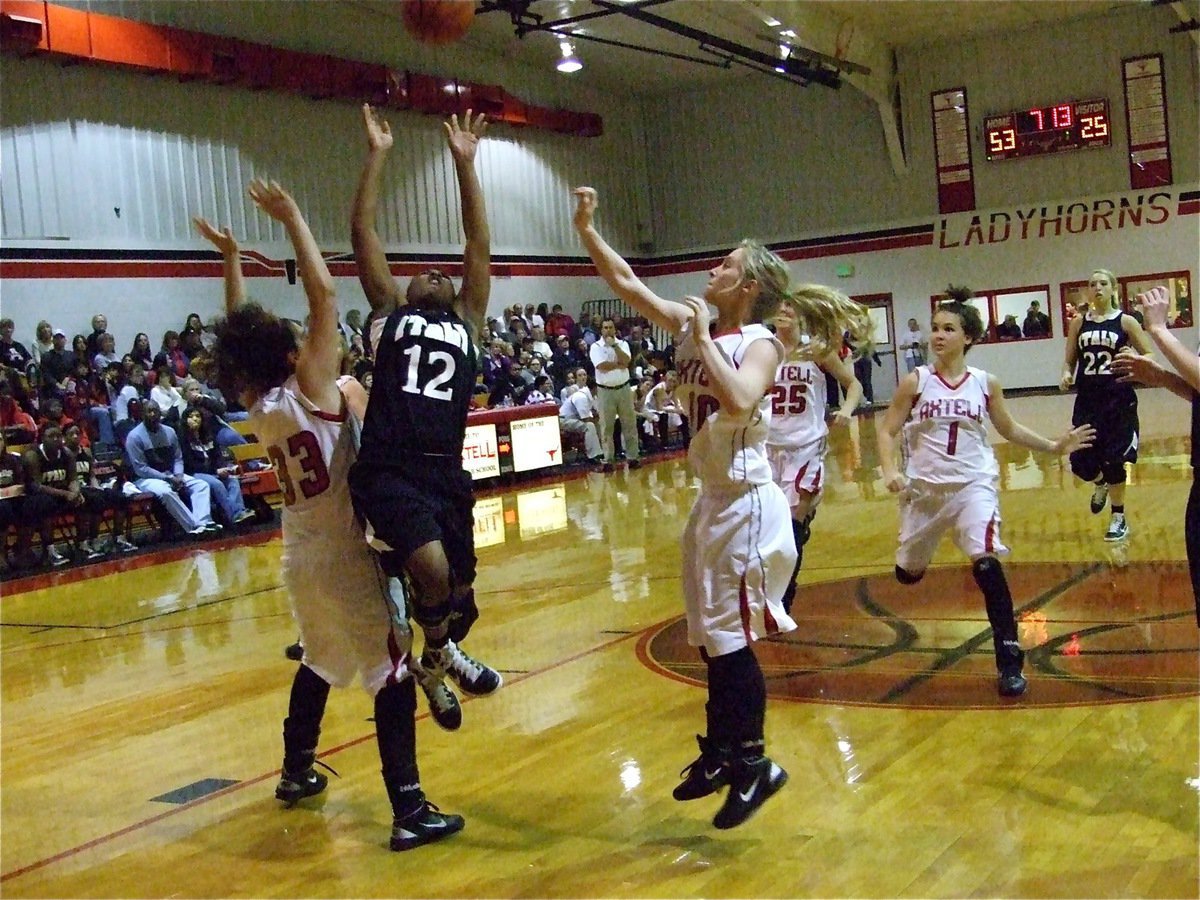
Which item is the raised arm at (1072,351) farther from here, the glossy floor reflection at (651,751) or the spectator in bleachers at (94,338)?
the spectator in bleachers at (94,338)

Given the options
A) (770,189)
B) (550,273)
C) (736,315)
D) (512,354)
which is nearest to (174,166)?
(512,354)

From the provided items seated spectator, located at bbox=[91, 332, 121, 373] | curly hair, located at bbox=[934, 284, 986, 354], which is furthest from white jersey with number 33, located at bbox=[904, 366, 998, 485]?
seated spectator, located at bbox=[91, 332, 121, 373]

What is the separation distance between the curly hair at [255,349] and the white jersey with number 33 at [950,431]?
2.75 m

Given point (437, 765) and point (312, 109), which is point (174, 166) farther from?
point (437, 765)

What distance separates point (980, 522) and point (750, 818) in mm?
2010

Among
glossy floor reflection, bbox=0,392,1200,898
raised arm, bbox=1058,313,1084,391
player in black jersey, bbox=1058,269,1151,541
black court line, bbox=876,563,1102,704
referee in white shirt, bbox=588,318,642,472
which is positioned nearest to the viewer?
glossy floor reflection, bbox=0,392,1200,898

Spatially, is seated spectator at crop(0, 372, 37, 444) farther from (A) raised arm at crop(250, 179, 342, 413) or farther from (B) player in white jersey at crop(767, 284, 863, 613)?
(A) raised arm at crop(250, 179, 342, 413)

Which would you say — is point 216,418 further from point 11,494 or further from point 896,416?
point 896,416

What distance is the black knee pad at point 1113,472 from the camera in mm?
8617

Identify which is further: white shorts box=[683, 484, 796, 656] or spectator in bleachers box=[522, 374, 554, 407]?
spectator in bleachers box=[522, 374, 554, 407]

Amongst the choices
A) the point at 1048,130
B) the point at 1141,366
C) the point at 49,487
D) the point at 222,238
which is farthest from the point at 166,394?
the point at 1048,130

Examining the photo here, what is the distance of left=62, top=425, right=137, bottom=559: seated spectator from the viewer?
12.0 meters

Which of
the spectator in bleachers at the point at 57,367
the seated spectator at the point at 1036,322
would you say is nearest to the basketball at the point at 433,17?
the spectator in bleachers at the point at 57,367

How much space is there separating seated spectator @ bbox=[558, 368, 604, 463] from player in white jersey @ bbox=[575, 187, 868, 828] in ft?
46.5
